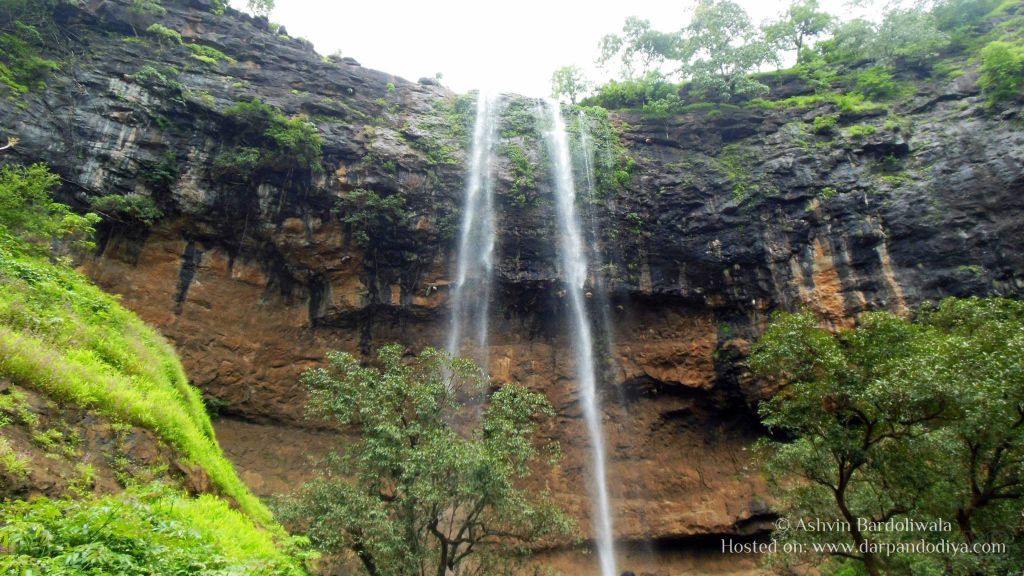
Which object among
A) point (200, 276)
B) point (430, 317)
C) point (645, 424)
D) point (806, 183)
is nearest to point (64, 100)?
point (200, 276)

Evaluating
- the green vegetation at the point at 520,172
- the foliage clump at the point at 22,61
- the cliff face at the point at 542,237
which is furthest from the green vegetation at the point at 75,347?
the green vegetation at the point at 520,172

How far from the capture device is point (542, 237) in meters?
20.3

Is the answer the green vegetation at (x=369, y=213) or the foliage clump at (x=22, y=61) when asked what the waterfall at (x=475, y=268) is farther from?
the foliage clump at (x=22, y=61)

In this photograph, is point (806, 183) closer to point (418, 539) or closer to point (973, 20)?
point (973, 20)

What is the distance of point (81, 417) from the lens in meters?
5.81

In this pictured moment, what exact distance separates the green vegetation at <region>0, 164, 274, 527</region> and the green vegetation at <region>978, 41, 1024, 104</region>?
958 inches

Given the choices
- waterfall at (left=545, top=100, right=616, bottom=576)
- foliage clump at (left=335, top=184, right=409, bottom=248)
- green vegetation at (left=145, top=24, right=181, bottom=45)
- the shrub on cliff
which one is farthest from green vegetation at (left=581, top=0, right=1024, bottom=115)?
the shrub on cliff

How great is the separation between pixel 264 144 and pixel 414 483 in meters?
13.3

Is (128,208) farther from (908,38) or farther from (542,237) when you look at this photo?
(908,38)

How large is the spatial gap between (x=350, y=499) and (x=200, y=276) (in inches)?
440

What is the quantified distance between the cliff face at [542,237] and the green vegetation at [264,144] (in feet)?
1.59

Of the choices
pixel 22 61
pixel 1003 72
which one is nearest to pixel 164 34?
pixel 22 61

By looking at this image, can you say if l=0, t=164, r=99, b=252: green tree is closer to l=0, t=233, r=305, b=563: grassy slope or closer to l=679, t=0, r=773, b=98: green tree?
l=0, t=233, r=305, b=563: grassy slope

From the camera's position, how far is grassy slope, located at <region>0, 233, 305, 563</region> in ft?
18.8
